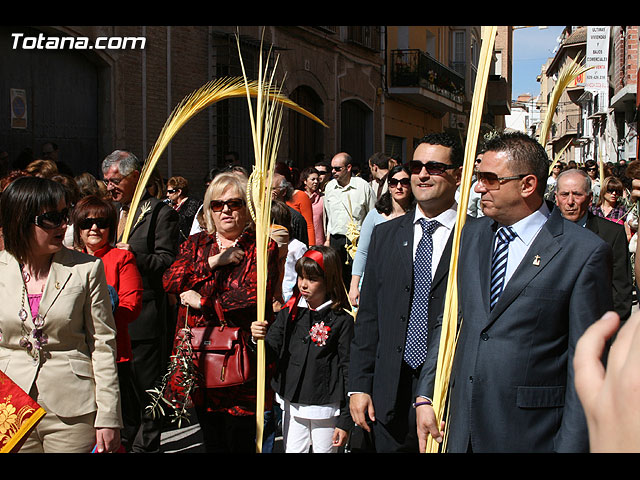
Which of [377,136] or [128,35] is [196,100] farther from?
[377,136]

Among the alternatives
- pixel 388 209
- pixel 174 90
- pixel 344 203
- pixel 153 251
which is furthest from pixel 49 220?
pixel 174 90

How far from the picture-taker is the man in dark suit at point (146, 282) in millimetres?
5094

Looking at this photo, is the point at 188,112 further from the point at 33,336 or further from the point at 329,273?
the point at 33,336

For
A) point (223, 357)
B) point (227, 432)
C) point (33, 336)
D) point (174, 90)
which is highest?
point (174, 90)

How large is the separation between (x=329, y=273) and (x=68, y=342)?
5.99 feet

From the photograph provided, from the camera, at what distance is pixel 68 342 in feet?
11.3

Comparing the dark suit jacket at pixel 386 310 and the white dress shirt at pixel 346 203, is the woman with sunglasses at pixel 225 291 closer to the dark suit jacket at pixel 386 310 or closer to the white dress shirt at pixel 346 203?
the dark suit jacket at pixel 386 310

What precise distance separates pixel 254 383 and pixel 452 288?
1.63m

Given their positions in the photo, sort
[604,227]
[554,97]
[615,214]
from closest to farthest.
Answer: [554,97] < [604,227] < [615,214]

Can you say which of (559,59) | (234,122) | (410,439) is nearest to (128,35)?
(234,122)

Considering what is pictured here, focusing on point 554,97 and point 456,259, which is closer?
point 456,259

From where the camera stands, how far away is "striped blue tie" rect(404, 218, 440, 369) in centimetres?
361

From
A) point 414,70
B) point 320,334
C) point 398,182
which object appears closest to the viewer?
point 320,334

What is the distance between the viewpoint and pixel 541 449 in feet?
9.60
